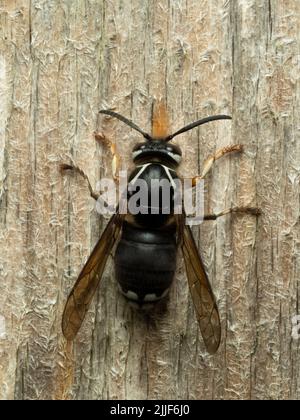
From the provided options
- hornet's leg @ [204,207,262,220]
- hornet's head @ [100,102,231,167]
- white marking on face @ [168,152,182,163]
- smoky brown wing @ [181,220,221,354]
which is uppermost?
hornet's head @ [100,102,231,167]

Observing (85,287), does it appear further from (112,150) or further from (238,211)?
(238,211)

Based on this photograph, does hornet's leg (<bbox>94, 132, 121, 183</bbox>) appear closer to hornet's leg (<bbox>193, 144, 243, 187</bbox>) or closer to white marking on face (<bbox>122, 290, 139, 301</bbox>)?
hornet's leg (<bbox>193, 144, 243, 187</bbox>)

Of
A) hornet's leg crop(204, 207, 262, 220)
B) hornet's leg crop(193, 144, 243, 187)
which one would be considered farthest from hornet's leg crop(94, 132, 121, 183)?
hornet's leg crop(204, 207, 262, 220)

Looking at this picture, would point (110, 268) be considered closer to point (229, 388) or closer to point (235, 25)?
point (229, 388)

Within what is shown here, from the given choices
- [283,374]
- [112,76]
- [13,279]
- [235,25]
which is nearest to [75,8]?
[112,76]

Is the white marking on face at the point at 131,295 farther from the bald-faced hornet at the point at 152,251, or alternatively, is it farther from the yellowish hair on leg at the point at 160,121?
the yellowish hair on leg at the point at 160,121

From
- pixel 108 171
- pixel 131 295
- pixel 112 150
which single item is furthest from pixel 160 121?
pixel 131 295
